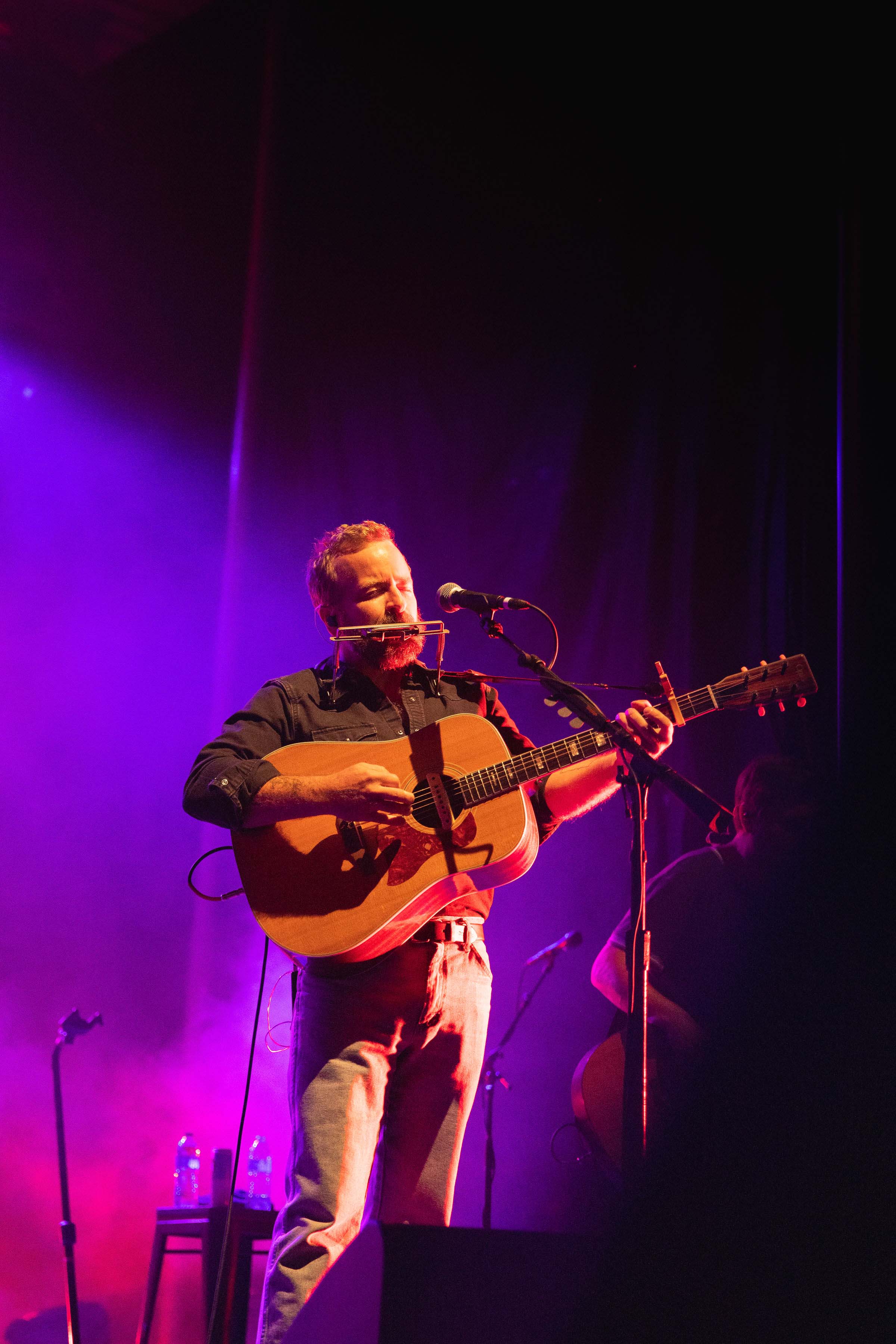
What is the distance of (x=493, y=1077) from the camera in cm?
431

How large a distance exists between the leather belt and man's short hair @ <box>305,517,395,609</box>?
1.12 m

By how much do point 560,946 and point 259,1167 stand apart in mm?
1689

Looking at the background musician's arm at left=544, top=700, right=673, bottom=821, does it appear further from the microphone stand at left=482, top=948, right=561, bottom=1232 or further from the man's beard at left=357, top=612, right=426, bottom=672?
the microphone stand at left=482, top=948, right=561, bottom=1232

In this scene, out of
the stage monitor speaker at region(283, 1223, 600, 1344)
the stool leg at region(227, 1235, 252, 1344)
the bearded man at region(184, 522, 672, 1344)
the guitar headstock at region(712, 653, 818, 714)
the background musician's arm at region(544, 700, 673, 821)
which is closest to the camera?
the stage monitor speaker at region(283, 1223, 600, 1344)

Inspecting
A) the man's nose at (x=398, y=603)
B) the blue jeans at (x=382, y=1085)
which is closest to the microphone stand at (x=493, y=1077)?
the blue jeans at (x=382, y=1085)

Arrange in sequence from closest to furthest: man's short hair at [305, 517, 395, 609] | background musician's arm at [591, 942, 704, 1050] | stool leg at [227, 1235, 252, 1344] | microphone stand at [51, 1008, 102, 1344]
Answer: man's short hair at [305, 517, 395, 609]
stool leg at [227, 1235, 252, 1344]
background musician's arm at [591, 942, 704, 1050]
microphone stand at [51, 1008, 102, 1344]

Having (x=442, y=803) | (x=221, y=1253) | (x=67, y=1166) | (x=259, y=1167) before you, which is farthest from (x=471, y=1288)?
(x=67, y=1166)

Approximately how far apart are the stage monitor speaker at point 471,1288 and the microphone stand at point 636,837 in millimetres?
290

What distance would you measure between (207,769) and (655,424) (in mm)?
3109

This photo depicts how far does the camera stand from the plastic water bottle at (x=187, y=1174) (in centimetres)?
435

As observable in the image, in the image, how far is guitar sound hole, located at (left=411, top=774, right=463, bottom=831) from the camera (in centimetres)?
255

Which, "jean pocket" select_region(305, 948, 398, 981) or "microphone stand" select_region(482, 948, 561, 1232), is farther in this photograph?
"microphone stand" select_region(482, 948, 561, 1232)

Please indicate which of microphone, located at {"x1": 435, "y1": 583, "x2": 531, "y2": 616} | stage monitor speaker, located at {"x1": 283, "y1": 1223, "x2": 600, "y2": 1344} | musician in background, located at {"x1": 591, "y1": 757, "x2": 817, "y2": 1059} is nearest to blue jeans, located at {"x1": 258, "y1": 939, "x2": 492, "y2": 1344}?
stage monitor speaker, located at {"x1": 283, "y1": 1223, "x2": 600, "y2": 1344}

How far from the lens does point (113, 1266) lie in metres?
4.57
